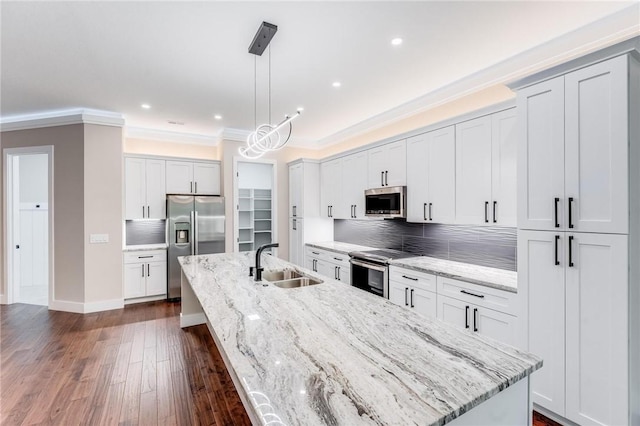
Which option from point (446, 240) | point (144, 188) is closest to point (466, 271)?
point (446, 240)

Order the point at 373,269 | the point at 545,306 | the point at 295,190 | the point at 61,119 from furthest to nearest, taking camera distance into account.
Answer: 1. the point at 295,190
2. the point at 61,119
3. the point at 373,269
4. the point at 545,306

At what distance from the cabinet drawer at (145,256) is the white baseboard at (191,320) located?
5.17ft

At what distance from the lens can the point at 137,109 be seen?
13.9ft

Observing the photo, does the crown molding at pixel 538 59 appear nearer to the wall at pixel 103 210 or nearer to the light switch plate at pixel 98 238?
the wall at pixel 103 210

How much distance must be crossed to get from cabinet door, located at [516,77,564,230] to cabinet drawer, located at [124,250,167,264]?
4.97 m

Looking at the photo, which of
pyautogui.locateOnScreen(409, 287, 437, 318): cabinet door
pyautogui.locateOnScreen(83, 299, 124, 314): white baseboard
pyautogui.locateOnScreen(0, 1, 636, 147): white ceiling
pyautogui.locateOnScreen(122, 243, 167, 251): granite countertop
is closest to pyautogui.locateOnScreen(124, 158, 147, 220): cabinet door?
pyautogui.locateOnScreen(122, 243, 167, 251): granite countertop

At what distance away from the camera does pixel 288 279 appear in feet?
9.19

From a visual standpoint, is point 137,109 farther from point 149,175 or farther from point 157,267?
point 157,267

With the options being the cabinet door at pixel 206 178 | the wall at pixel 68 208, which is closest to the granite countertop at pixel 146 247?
the wall at pixel 68 208

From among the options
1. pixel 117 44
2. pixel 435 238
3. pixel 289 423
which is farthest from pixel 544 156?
pixel 117 44

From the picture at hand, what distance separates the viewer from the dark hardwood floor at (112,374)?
2205 millimetres

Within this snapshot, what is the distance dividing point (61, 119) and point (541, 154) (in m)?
5.76

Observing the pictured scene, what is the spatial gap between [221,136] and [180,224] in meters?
1.68

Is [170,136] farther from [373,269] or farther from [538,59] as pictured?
[538,59]
